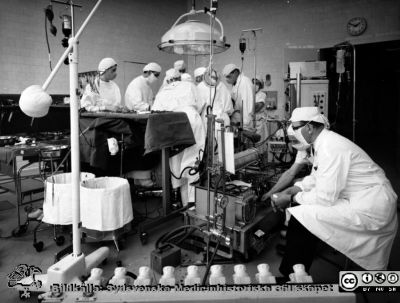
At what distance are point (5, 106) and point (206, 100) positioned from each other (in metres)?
2.63

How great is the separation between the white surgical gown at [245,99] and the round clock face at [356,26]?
3.21 meters

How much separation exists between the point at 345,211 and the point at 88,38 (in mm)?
6234

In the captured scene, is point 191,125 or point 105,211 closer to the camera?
point 105,211

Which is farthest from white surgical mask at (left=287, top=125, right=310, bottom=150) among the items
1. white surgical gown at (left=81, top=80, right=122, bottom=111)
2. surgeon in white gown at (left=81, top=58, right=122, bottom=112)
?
white surgical gown at (left=81, top=80, right=122, bottom=111)

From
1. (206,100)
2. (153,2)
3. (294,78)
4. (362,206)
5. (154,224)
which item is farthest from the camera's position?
(153,2)

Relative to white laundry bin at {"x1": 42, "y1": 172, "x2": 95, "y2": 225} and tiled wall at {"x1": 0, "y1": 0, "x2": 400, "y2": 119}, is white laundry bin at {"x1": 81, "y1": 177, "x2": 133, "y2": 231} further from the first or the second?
tiled wall at {"x1": 0, "y1": 0, "x2": 400, "y2": 119}

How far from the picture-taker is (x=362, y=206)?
2.05 metres

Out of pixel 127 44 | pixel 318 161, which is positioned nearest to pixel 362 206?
pixel 318 161

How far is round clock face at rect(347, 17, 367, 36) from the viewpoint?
668 centimetres

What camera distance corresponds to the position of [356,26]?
6.75 m

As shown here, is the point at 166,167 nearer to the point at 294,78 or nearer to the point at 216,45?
the point at 216,45

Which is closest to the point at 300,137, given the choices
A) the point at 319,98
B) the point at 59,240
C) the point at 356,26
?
the point at 59,240

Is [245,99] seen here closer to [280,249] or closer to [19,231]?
[280,249]

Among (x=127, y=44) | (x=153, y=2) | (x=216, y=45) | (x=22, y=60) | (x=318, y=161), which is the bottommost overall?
(x=318, y=161)
